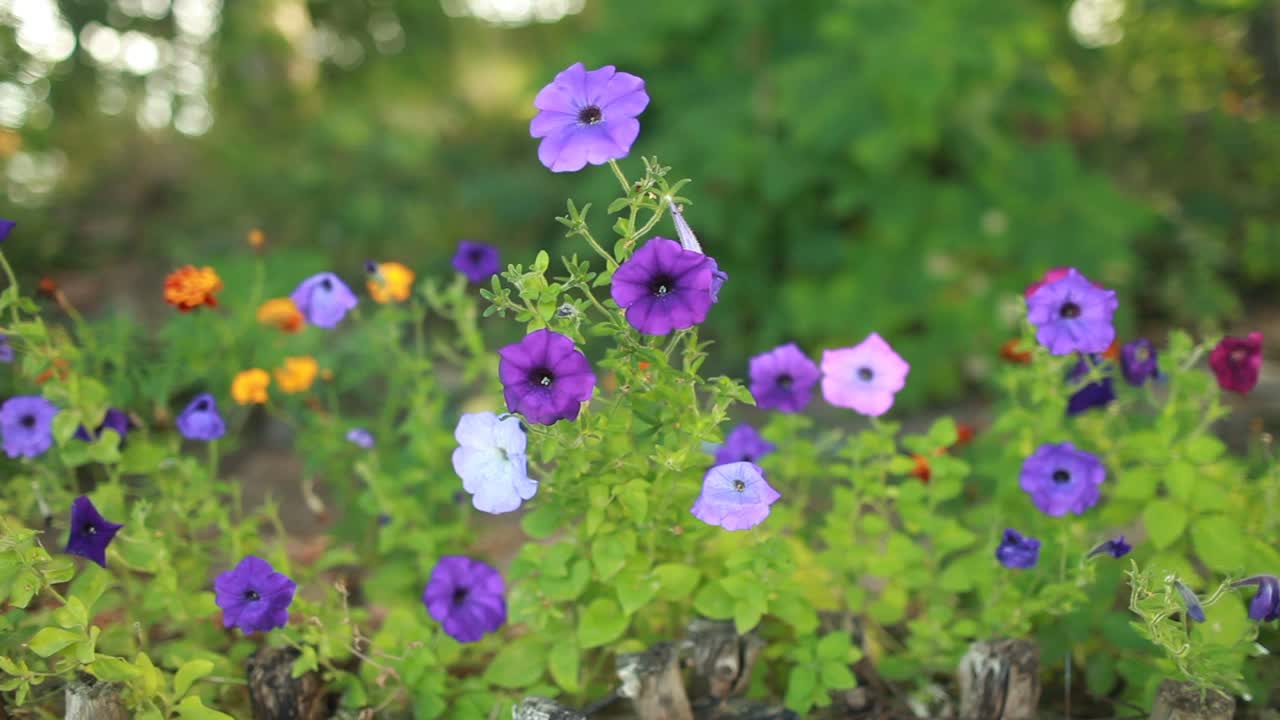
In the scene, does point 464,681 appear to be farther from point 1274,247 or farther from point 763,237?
point 1274,247

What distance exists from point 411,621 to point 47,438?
0.79m

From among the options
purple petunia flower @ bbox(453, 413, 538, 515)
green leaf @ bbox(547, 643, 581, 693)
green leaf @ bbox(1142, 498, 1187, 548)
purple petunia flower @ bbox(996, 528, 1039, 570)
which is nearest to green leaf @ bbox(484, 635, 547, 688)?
green leaf @ bbox(547, 643, 581, 693)

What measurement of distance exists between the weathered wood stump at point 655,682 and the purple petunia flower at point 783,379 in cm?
51

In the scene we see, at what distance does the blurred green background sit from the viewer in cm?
352

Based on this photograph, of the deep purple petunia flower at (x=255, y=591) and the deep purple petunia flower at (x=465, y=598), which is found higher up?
the deep purple petunia flower at (x=465, y=598)

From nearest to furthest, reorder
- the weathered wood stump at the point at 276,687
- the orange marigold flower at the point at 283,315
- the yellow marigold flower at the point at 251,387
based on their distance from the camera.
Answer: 1. the weathered wood stump at the point at 276,687
2. the yellow marigold flower at the point at 251,387
3. the orange marigold flower at the point at 283,315

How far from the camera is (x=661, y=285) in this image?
1.37m

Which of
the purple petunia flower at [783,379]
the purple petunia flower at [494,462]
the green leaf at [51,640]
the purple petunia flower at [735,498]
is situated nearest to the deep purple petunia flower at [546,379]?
the purple petunia flower at [494,462]

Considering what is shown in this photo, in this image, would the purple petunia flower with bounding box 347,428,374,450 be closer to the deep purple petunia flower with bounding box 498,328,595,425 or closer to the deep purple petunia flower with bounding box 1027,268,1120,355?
the deep purple petunia flower with bounding box 498,328,595,425

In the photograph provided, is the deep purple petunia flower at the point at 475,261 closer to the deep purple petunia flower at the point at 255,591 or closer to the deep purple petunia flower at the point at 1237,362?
the deep purple petunia flower at the point at 255,591

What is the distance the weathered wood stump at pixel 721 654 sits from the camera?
5.64 feet

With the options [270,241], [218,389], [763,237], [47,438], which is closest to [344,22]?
[270,241]

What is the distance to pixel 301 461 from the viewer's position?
10.6 ft

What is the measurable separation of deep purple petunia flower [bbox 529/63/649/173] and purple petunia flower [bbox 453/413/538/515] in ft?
1.33
